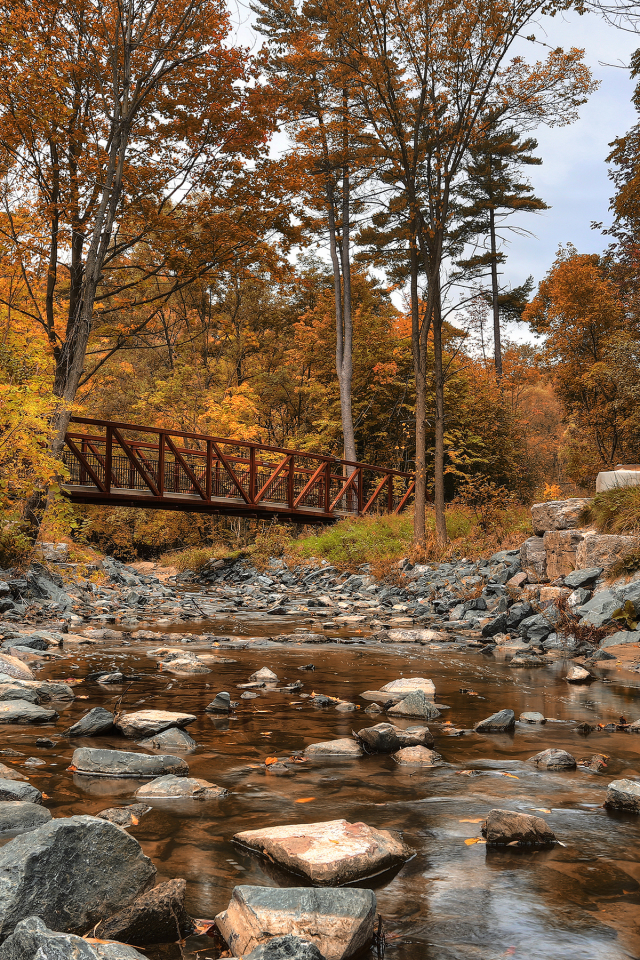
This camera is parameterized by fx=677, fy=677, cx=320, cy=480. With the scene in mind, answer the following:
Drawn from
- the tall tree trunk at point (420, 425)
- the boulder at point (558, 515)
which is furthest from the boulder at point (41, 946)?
the tall tree trunk at point (420, 425)

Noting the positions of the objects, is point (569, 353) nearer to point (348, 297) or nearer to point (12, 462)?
point (348, 297)

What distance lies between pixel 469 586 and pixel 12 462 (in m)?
6.31

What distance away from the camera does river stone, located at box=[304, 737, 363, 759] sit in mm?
3291

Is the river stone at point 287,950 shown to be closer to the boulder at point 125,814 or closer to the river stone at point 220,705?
the boulder at point 125,814

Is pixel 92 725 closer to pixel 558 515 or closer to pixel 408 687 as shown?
pixel 408 687

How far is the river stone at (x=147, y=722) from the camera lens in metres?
3.53

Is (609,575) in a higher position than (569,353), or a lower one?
lower

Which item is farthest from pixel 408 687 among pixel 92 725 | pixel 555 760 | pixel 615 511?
pixel 615 511

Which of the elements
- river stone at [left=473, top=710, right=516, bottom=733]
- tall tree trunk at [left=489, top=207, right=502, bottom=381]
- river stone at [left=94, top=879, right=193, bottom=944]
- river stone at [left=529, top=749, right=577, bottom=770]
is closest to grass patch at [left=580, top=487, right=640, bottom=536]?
river stone at [left=473, top=710, right=516, bottom=733]

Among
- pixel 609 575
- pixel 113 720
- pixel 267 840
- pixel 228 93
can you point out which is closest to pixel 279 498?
pixel 228 93

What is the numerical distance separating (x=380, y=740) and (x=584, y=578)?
17.1ft

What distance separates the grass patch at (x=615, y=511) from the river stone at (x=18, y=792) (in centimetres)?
705

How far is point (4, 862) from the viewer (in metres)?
1.58

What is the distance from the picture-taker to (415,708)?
13.5 feet
